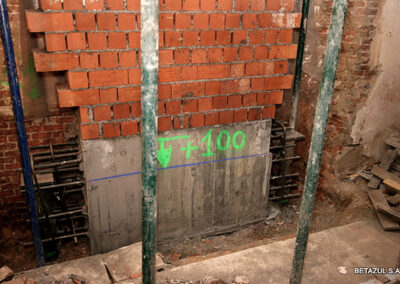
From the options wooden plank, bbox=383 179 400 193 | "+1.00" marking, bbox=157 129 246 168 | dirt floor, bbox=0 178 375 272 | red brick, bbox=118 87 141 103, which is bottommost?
dirt floor, bbox=0 178 375 272

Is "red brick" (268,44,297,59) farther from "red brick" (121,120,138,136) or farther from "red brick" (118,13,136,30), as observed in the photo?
"red brick" (121,120,138,136)

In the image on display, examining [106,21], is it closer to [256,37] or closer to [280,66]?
[256,37]

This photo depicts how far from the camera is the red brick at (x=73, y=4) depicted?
2.47 metres

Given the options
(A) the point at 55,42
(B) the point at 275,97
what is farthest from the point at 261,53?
(A) the point at 55,42

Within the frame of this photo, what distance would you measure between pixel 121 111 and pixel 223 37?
1078mm

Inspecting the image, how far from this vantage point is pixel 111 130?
9.53ft

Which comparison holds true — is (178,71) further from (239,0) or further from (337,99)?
(337,99)

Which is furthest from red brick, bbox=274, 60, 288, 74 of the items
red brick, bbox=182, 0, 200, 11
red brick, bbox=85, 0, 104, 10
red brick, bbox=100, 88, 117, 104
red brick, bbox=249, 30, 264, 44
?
red brick, bbox=85, 0, 104, 10

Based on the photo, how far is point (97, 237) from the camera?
3.18 meters

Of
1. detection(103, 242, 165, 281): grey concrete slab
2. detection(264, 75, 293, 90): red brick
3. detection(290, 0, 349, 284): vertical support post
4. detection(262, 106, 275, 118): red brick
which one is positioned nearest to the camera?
detection(290, 0, 349, 284): vertical support post

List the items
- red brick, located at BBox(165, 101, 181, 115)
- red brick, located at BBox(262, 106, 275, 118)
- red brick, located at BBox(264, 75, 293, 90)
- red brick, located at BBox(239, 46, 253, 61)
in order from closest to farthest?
red brick, located at BBox(165, 101, 181, 115)
red brick, located at BBox(239, 46, 253, 61)
red brick, located at BBox(264, 75, 293, 90)
red brick, located at BBox(262, 106, 275, 118)

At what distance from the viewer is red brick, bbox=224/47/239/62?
3071 millimetres

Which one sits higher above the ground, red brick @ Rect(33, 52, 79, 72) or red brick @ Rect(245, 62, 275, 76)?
red brick @ Rect(33, 52, 79, 72)

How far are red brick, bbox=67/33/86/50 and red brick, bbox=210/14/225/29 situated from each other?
1043 millimetres
